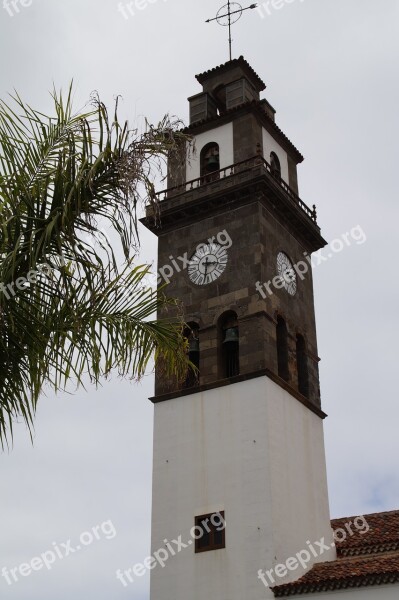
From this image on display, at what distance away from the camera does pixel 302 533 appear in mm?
24766

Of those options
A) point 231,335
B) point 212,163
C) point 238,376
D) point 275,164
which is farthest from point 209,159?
point 238,376

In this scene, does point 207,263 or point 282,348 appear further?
point 207,263

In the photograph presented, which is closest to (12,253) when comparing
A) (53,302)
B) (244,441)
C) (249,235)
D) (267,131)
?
(53,302)

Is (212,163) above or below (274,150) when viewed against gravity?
below

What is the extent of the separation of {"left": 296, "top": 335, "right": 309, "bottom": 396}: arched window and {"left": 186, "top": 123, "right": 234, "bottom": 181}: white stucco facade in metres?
6.42

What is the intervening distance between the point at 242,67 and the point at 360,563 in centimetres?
1816

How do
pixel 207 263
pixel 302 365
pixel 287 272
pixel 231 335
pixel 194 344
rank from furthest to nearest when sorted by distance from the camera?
pixel 287 272 → pixel 207 263 → pixel 302 365 → pixel 194 344 → pixel 231 335

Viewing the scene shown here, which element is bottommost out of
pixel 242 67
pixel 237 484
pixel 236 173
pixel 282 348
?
pixel 237 484

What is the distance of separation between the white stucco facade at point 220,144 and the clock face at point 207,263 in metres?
3.17

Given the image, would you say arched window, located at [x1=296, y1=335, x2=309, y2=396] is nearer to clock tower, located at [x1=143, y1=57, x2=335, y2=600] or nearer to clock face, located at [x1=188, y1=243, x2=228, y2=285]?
clock tower, located at [x1=143, y1=57, x2=335, y2=600]

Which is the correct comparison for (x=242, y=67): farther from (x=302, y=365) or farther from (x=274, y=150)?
(x=302, y=365)

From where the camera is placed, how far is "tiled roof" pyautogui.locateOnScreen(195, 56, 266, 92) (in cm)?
3272

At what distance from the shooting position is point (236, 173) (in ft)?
93.5

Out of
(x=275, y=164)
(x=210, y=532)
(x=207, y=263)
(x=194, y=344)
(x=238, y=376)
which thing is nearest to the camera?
(x=210, y=532)
